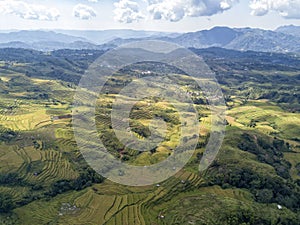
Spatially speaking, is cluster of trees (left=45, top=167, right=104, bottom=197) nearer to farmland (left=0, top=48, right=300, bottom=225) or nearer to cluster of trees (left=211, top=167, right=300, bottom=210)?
farmland (left=0, top=48, right=300, bottom=225)

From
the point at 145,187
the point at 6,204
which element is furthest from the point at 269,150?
the point at 6,204

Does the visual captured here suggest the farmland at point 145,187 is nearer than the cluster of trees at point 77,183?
Yes

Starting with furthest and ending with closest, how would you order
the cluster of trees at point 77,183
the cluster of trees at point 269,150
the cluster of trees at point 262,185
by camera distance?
the cluster of trees at point 269,150 < the cluster of trees at point 77,183 < the cluster of trees at point 262,185

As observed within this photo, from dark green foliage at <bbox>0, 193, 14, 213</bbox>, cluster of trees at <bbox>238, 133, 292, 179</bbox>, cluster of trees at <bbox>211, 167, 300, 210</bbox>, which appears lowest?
cluster of trees at <bbox>238, 133, 292, 179</bbox>

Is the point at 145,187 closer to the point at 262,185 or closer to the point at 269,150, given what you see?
the point at 262,185

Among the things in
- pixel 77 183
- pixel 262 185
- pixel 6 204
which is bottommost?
pixel 262 185

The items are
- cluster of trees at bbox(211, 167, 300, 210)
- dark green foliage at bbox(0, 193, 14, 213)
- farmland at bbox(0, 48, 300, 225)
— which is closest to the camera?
farmland at bbox(0, 48, 300, 225)

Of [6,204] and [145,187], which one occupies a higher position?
[6,204]

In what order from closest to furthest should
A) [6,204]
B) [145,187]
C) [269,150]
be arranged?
[6,204], [145,187], [269,150]

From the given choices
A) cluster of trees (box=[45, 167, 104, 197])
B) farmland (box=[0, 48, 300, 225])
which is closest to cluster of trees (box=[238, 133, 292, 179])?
farmland (box=[0, 48, 300, 225])

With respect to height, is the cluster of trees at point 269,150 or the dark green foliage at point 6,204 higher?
the dark green foliage at point 6,204

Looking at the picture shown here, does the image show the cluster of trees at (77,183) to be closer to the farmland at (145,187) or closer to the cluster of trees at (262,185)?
the farmland at (145,187)

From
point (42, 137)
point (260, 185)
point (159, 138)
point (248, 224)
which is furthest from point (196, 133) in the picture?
point (248, 224)

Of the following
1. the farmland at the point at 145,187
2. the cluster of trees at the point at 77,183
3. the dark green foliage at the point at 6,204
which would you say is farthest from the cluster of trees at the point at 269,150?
the dark green foliage at the point at 6,204
